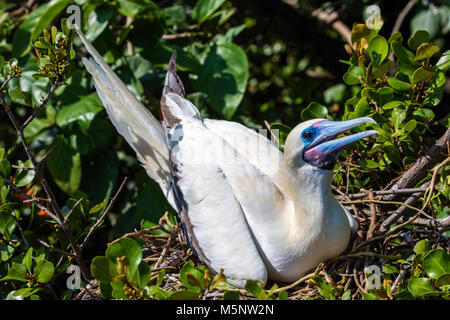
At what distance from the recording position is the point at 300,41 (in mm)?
4691

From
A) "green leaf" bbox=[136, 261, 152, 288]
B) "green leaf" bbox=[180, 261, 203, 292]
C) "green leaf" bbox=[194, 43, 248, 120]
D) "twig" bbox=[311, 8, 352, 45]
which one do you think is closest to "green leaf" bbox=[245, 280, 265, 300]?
"green leaf" bbox=[180, 261, 203, 292]

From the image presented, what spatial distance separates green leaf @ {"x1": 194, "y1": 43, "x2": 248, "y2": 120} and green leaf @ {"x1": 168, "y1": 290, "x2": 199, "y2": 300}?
1624 millimetres

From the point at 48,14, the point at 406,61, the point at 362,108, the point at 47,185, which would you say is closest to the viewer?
the point at 47,185

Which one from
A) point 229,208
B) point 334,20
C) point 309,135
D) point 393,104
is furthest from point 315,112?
point 334,20

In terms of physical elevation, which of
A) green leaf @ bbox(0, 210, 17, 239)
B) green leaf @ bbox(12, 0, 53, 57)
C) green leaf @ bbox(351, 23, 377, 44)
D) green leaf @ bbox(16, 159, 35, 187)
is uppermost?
green leaf @ bbox(12, 0, 53, 57)

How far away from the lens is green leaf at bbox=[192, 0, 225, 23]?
11.5 ft

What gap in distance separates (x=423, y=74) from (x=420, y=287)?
3.31ft

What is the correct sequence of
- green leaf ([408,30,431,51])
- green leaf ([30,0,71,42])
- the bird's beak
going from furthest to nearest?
green leaf ([30,0,71,42]) < green leaf ([408,30,431,51]) < the bird's beak

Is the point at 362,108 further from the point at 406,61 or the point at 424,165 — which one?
the point at 424,165

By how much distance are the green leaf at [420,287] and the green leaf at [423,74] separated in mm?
977

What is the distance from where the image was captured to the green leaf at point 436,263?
198cm

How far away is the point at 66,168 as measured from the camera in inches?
133

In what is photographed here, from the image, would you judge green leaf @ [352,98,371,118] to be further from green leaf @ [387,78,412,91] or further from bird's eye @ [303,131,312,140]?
bird's eye @ [303,131,312,140]
